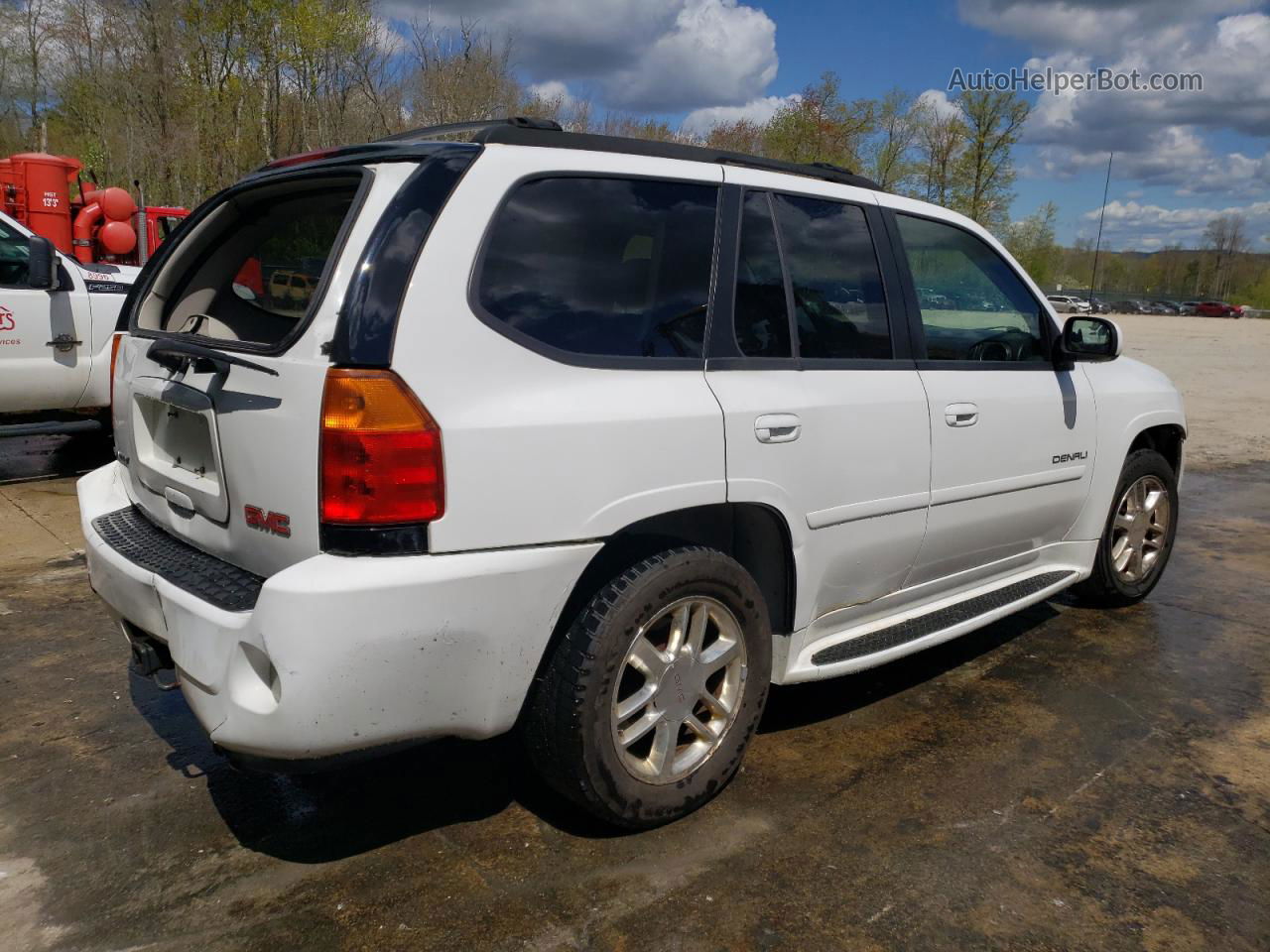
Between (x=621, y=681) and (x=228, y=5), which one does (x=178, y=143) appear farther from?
(x=621, y=681)

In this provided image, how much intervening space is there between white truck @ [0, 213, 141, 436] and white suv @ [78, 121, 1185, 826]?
403cm

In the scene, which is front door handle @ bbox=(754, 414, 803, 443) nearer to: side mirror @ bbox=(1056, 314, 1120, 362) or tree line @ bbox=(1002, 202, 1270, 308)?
side mirror @ bbox=(1056, 314, 1120, 362)

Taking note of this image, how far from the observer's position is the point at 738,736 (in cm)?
300

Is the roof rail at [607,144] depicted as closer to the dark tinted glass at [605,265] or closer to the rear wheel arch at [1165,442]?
the dark tinted glass at [605,265]

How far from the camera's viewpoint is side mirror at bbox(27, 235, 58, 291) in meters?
6.54

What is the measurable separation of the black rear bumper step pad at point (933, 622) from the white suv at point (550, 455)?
0.02 metres

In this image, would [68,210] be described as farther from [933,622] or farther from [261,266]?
[933,622]

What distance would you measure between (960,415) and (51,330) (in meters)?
6.16

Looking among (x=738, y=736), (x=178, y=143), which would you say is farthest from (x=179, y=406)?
(x=178, y=143)

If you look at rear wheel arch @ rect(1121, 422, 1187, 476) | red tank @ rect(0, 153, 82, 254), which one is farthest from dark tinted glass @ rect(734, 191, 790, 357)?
red tank @ rect(0, 153, 82, 254)

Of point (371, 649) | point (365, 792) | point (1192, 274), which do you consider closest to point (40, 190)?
point (365, 792)

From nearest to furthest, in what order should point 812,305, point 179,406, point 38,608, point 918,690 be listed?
point 179,406 → point 812,305 → point 918,690 → point 38,608

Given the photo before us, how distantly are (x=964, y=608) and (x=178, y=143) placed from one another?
22821mm

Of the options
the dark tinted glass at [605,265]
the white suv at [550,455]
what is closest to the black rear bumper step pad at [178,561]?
the white suv at [550,455]
